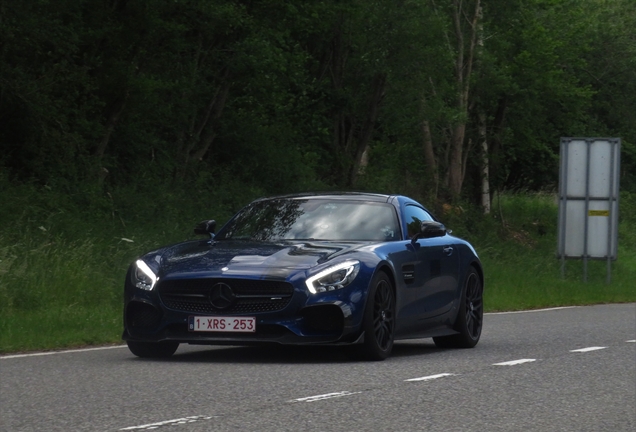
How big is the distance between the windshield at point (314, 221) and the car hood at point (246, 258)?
46 centimetres

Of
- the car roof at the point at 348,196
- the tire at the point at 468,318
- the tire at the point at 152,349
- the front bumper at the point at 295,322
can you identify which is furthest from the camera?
the tire at the point at 468,318

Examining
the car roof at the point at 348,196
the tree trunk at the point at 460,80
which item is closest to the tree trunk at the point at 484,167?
the tree trunk at the point at 460,80

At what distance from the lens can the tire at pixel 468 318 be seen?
1402 cm

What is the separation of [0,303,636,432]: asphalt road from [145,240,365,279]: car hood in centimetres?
76

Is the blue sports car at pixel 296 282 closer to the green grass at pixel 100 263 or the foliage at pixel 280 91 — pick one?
the green grass at pixel 100 263

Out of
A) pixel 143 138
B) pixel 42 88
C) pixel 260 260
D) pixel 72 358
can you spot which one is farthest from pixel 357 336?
pixel 143 138

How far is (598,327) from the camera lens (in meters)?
17.8

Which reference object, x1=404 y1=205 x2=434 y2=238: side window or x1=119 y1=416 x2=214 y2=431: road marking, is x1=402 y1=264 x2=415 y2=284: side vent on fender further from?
x1=119 y1=416 x2=214 y2=431: road marking

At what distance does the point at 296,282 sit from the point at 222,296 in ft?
2.00

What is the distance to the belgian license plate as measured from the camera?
37.2ft

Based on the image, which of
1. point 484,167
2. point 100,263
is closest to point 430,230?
point 100,263

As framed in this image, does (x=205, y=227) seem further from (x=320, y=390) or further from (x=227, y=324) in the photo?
(x=320, y=390)

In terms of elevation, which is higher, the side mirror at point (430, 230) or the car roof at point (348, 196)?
the car roof at point (348, 196)

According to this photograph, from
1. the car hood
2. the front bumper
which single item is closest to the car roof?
the car hood
